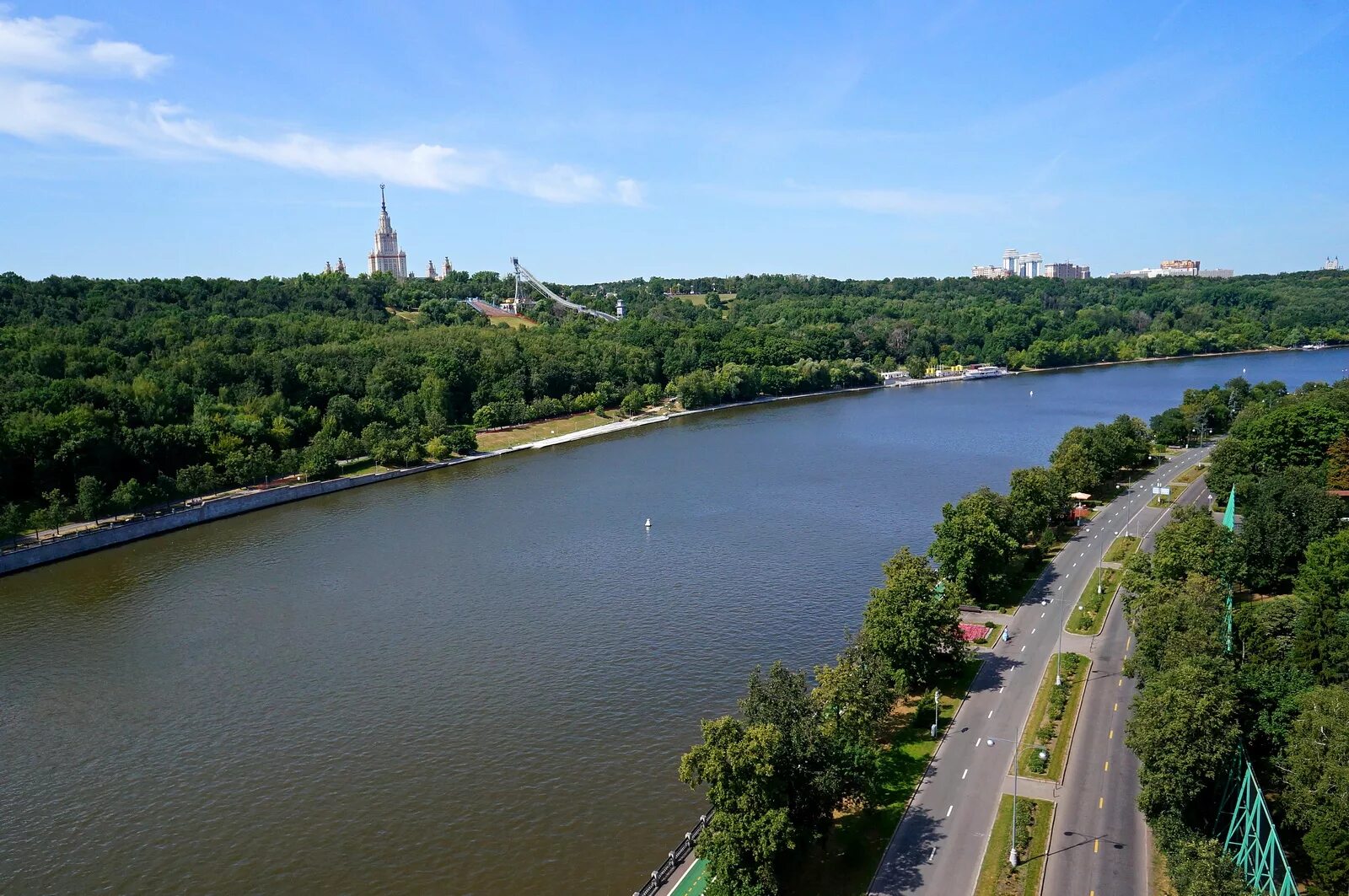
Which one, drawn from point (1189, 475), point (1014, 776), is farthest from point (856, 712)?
point (1189, 475)

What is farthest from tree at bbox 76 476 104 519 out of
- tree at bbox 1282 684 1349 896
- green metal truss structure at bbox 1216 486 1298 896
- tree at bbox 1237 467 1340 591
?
tree at bbox 1237 467 1340 591

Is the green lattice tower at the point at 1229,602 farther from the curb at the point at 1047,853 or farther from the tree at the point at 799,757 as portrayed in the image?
the tree at the point at 799,757

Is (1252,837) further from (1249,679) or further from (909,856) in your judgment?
(909,856)

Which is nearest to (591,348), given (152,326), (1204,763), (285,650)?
(152,326)

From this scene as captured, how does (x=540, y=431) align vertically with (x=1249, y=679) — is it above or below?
above

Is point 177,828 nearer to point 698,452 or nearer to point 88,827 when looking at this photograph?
point 88,827
